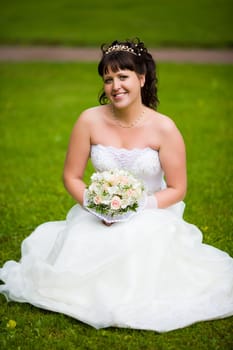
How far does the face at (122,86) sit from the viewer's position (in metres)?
5.16

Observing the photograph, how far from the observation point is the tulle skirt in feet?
15.8

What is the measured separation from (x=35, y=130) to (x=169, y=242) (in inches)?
260

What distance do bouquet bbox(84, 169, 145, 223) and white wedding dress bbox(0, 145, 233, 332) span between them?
132 millimetres

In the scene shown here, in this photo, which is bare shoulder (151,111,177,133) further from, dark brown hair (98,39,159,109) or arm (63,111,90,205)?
arm (63,111,90,205)

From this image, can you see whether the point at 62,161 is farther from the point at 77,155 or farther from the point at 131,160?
the point at 131,160

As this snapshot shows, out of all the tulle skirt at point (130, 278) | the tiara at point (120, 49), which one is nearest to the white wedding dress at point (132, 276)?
the tulle skirt at point (130, 278)

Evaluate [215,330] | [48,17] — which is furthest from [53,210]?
[48,17]

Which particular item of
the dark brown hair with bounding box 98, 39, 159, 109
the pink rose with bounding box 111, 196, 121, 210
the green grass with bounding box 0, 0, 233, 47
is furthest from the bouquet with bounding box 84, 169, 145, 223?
the green grass with bounding box 0, 0, 233, 47

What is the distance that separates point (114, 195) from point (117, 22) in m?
19.6

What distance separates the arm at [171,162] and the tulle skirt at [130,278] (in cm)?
14

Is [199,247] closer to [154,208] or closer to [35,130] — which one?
[154,208]

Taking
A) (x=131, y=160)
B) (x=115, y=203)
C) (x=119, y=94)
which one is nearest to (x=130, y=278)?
(x=115, y=203)

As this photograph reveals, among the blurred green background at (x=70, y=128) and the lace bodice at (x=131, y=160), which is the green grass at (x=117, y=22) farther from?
the lace bodice at (x=131, y=160)

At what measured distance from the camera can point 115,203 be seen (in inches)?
189
